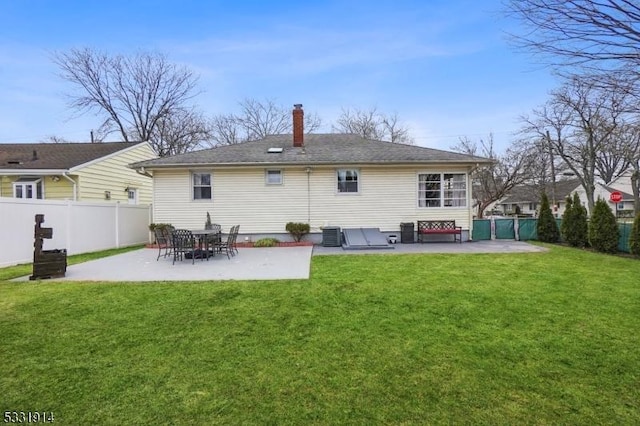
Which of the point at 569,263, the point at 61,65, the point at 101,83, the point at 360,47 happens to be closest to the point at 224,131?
the point at 101,83

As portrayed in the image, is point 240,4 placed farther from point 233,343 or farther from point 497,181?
point 497,181

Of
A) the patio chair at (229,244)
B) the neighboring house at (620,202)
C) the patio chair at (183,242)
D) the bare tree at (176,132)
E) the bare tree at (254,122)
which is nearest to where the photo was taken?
the patio chair at (183,242)

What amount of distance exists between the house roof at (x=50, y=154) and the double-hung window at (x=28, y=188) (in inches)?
21.0

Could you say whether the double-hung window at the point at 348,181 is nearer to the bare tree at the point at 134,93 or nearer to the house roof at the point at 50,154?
the house roof at the point at 50,154

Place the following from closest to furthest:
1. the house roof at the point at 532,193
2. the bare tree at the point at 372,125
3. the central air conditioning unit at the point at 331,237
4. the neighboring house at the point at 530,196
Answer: the central air conditioning unit at the point at 331,237 → the bare tree at the point at 372,125 → the neighboring house at the point at 530,196 → the house roof at the point at 532,193

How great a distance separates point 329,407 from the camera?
269 cm

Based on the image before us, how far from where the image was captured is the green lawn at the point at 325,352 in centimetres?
267

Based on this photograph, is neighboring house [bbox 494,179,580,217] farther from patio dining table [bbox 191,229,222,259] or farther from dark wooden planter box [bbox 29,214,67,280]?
dark wooden planter box [bbox 29,214,67,280]

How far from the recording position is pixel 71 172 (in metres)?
13.8

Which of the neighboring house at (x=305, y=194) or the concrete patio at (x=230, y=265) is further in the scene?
the neighboring house at (x=305, y=194)

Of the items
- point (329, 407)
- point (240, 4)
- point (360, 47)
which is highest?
point (360, 47)

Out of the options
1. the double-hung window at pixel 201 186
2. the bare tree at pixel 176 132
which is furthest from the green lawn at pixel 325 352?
the bare tree at pixel 176 132

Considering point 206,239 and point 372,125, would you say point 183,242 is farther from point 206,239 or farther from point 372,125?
point 372,125

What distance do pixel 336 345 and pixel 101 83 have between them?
2916 cm
